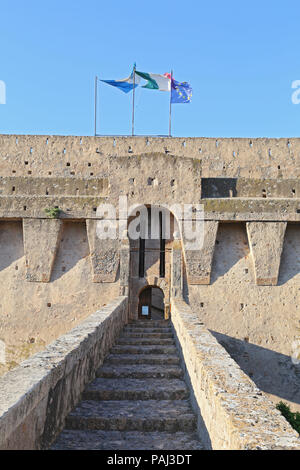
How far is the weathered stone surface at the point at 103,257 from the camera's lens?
37.4 ft

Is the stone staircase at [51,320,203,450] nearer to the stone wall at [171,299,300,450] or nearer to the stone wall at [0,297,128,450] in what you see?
the stone wall at [0,297,128,450]

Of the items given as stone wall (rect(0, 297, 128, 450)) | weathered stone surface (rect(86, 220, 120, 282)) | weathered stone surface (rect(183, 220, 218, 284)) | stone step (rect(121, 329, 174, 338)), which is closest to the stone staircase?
stone wall (rect(0, 297, 128, 450))

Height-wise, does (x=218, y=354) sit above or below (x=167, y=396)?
above

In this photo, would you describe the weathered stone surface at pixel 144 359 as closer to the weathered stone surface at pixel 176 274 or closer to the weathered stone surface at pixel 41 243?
the weathered stone surface at pixel 176 274

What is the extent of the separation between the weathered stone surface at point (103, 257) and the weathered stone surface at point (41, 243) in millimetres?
1100

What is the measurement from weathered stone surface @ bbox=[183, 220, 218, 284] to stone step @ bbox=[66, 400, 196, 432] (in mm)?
6415

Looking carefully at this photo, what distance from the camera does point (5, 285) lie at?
11836 millimetres

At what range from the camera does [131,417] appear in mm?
4672

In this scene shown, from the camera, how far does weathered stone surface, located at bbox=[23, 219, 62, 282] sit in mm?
11594

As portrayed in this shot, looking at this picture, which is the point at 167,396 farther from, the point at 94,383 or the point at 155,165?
the point at 155,165

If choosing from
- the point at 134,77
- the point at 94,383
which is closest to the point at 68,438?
the point at 94,383

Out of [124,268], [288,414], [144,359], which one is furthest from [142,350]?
[288,414]
